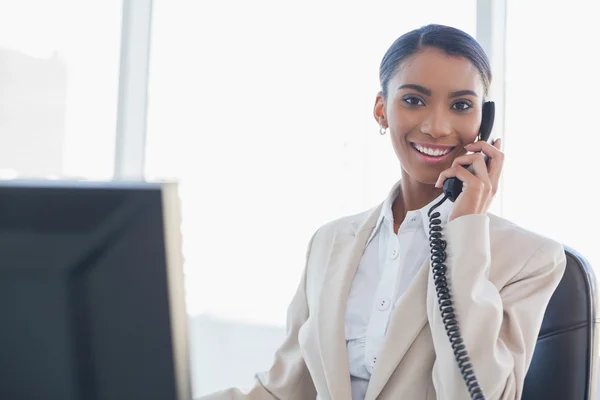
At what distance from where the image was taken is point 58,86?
2.44 m

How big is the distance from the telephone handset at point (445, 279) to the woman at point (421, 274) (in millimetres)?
14

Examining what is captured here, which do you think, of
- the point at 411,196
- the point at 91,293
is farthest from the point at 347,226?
the point at 91,293

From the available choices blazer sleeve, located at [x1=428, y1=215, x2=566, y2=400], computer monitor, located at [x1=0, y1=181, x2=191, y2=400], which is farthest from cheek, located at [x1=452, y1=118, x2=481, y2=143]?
computer monitor, located at [x1=0, y1=181, x2=191, y2=400]

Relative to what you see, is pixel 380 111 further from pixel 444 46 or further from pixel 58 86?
pixel 58 86

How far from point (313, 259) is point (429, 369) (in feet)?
1.49

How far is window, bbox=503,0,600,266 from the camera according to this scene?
6.22ft

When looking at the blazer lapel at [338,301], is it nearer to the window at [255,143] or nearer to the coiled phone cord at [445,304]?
the coiled phone cord at [445,304]

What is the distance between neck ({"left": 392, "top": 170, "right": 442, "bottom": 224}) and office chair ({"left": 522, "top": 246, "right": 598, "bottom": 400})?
425 mm

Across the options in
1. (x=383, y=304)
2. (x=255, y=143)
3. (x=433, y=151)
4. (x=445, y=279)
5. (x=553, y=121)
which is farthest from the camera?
(x=255, y=143)

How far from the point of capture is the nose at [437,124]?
4.85 ft

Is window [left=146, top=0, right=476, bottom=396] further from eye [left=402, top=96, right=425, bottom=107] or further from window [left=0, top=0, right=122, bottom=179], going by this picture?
eye [left=402, top=96, right=425, bottom=107]

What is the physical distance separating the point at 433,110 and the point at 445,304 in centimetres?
47

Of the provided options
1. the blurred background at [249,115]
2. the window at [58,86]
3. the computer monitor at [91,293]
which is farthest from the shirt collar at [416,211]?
the window at [58,86]

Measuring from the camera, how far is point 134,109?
2.45 metres
